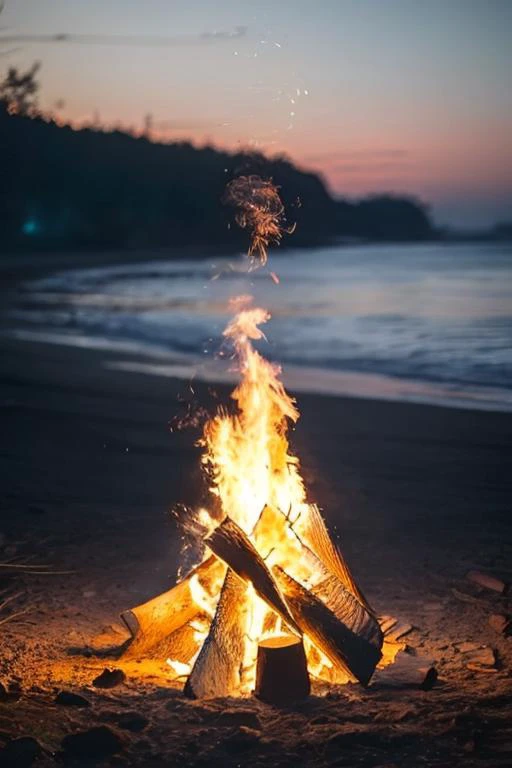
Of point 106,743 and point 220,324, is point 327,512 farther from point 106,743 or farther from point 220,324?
point 220,324

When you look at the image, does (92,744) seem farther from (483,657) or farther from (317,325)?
(317,325)

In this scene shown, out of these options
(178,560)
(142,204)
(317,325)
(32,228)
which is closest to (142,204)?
(142,204)

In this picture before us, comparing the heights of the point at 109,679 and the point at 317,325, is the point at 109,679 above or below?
below

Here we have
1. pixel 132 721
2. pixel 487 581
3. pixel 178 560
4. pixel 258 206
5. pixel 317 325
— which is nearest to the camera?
pixel 132 721

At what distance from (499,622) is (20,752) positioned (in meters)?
2.77

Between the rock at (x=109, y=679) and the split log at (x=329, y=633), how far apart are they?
0.88m

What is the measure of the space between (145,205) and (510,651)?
80926 millimetres

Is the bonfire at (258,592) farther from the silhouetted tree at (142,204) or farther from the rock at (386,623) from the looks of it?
the silhouetted tree at (142,204)

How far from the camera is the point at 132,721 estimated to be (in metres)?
4.38

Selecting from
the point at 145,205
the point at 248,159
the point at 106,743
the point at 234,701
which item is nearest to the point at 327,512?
the point at 248,159

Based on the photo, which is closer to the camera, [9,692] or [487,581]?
[9,692]

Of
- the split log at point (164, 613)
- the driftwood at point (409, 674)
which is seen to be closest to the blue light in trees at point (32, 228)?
the split log at point (164, 613)

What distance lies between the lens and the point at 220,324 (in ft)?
81.2

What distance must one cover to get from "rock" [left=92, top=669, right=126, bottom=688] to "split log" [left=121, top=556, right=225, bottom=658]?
15.2 inches
